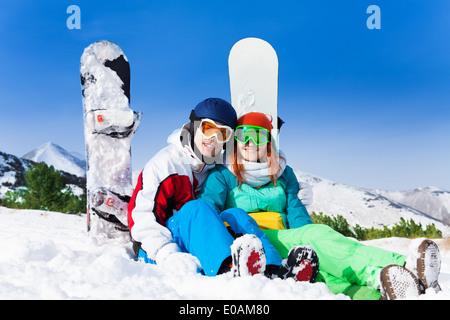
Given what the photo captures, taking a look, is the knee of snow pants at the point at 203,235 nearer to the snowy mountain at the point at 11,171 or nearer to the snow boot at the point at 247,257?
the snow boot at the point at 247,257

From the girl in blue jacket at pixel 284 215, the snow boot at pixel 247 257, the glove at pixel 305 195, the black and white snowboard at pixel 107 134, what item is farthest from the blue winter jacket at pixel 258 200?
the black and white snowboard at pixel 107 134

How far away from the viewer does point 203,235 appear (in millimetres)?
2189

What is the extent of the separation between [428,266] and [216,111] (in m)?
1.72

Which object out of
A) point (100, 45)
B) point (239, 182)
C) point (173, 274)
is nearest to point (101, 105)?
point (100, 45)

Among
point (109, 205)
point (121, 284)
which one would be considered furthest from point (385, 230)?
point (121, 284)

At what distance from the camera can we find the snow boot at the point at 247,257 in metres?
1.85

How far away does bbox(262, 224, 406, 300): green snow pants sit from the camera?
213 centimetres

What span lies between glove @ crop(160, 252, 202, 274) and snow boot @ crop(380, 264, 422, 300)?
3.19ft

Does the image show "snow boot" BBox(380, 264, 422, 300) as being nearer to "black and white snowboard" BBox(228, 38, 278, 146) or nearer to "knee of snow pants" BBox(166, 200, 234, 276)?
"knee of snow pants" BBox(166, 200, 234, 276)

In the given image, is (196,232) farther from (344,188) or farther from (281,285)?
(344,188)

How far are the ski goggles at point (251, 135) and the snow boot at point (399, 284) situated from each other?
4.75ft

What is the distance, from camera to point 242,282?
5.51ft

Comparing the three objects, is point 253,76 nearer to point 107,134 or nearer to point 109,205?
point 107,134
